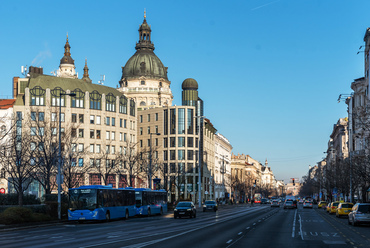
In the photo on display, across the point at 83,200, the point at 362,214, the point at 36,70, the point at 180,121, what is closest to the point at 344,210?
the point at 362,214

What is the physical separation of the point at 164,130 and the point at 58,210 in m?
84.0

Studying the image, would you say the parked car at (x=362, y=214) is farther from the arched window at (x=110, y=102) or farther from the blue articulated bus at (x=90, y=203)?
the arched window at (x=110, y=102)

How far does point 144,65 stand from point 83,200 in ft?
395

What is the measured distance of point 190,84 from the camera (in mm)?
141875

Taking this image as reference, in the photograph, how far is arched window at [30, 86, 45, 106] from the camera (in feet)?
336

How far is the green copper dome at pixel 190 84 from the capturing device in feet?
465

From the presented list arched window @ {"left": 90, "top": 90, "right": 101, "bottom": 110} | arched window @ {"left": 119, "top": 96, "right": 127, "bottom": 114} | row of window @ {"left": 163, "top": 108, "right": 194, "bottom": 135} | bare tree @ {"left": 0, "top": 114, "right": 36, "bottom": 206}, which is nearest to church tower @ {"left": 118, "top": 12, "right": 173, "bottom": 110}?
row of window @ {"left": 163, "top": 108, "right": 194, "bottom": 135}

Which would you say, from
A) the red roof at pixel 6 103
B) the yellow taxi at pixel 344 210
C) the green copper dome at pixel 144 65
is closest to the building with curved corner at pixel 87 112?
the red roof at pixel 6 103

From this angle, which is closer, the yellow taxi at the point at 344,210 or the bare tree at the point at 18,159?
the bare tree at the point at 18,159

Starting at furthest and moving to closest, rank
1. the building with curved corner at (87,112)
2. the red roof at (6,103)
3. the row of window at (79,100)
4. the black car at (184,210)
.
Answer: the row of window at (79,100)
the red roof at (6,103)
the building with curved corner at (87,112)
the black car at (184,210)

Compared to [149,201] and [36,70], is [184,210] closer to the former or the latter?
[149,201]

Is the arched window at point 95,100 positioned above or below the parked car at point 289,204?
above

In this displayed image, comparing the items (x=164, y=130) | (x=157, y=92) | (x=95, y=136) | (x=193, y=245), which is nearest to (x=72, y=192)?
(x=193, y=245)

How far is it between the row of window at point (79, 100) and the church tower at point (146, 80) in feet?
120
